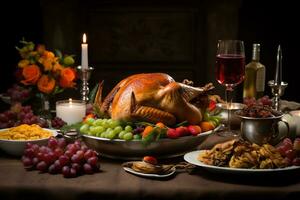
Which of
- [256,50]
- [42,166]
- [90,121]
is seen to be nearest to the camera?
[42,166]

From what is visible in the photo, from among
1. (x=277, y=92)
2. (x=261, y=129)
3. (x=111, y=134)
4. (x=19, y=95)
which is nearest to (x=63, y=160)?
(x=111, y=134)

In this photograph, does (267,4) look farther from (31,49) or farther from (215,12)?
(31,49)

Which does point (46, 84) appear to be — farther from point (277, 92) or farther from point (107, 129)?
point (277, 92)

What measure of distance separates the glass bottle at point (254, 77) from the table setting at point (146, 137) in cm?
32

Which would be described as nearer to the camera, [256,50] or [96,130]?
[96,130]

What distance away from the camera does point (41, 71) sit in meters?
2.06

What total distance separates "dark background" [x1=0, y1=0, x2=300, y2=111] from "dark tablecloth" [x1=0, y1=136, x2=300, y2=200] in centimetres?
324

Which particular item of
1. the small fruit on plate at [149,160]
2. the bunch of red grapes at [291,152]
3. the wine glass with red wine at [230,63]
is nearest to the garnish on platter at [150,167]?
the small fruit on plate at [149,160]

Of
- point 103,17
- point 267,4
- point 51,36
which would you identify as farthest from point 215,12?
point 51,36

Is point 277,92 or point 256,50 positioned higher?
point 256,50

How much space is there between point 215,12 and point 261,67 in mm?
2457

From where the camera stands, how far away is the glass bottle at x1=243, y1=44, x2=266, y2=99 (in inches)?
93.2

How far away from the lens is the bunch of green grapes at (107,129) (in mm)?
1651

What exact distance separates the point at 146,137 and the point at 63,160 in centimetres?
25
